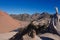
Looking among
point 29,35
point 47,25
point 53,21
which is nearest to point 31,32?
point 29,35

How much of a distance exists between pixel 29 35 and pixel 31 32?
0.26 meters

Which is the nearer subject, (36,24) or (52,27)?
(36,24)

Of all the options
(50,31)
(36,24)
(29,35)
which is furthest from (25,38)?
(50,31)

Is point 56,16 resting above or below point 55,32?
above

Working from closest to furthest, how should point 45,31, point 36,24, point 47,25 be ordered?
point 36,24 → point 47,25 → point 45,31

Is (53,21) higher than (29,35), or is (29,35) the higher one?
(53,21)

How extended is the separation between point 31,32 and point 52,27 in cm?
177

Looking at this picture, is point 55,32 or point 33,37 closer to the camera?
point 33,37

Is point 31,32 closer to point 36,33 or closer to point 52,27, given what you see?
point 36,33

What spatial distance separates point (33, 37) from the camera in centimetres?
1033

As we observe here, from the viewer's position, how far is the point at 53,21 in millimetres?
11414

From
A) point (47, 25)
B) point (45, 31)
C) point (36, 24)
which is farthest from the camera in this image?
point (45, 31)

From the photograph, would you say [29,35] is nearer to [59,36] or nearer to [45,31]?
[45,31]

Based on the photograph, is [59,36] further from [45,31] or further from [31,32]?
[31,32]
